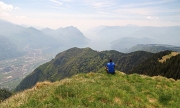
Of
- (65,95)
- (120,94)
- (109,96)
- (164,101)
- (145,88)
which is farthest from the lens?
→ (145,88)

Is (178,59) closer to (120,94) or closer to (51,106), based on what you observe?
(120,94)

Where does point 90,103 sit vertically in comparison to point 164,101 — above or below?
above

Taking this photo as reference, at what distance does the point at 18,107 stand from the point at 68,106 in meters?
3.45

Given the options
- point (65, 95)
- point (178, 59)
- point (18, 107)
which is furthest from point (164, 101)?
point (178, 59)

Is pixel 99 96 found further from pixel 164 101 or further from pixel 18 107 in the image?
pixel 164 101

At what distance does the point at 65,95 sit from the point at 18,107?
3908mm

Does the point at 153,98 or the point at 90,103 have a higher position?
the point at 90,103

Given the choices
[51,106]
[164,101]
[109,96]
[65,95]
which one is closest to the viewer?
[51,106]

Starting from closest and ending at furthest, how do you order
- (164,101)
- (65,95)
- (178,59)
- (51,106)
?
1. (51,106)
2. (65,95)
3. (164,101)
4. (178,59)

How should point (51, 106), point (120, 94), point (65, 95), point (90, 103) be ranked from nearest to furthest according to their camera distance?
point (51, 106), point (90, 103), point (65, 95), point (120, 94)

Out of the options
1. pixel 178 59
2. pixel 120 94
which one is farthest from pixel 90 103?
pixel 178 59

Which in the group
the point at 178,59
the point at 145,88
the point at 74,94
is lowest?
the point at 178,59

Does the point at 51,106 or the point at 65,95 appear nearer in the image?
the point at 51,106

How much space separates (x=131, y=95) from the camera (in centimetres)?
1619
